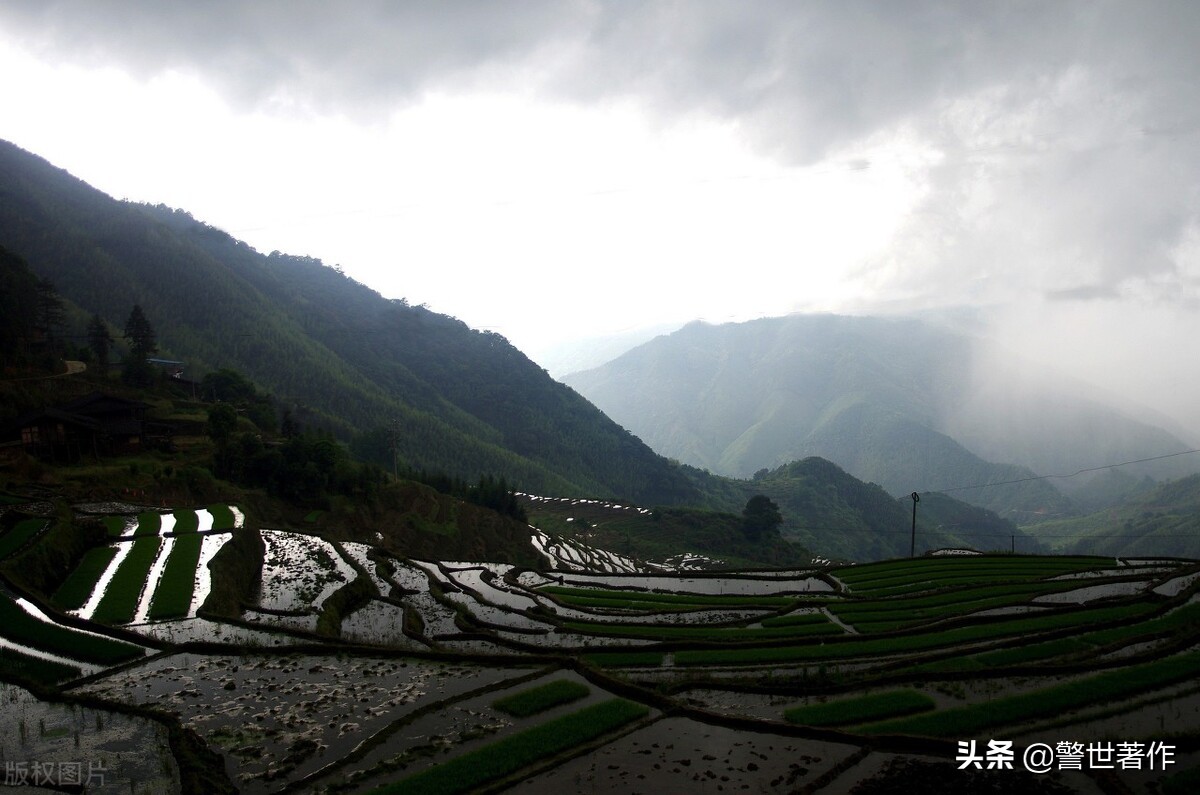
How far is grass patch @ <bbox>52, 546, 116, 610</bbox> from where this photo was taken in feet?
79.2

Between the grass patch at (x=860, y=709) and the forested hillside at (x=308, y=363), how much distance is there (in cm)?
8874

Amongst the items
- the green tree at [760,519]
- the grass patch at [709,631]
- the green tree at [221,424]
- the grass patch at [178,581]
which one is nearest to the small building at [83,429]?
the green tree at [221,424]

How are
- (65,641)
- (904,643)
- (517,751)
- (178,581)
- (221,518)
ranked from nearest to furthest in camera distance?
1. (517,751)
2. (65,641)
3. (904,643)
4. (178,581)
5. (221,518)

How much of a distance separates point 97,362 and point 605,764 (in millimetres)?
78546

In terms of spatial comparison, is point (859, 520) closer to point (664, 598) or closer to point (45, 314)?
point (664, 598)

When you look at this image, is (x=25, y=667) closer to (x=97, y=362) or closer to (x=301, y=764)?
(x=301, y=764)

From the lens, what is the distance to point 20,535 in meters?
28.7

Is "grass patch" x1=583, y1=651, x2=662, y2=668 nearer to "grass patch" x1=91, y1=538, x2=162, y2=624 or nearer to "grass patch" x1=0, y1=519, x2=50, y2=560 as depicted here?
"grass patch" x1=91, y1=538, x2=162, y2=624

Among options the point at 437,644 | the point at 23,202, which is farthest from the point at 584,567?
the point at 23,202

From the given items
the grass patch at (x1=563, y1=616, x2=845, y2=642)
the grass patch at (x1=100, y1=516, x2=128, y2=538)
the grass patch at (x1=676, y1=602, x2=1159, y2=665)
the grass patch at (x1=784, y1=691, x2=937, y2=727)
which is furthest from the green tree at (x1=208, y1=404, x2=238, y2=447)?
the grass patch at (x1=784, y1=691, x2=937, y2=727)

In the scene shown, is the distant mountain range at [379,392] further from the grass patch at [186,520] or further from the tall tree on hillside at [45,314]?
the grass patch at [186,520]

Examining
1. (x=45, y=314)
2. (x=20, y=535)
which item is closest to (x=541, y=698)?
(x=20, y=535)

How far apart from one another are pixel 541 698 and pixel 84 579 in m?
21.1

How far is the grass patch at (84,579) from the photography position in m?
24.1
